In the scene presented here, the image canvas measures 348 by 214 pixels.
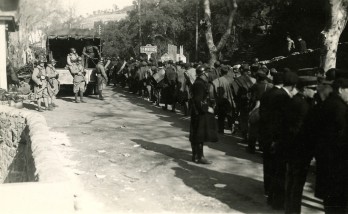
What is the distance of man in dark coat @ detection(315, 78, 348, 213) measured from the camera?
513 cm

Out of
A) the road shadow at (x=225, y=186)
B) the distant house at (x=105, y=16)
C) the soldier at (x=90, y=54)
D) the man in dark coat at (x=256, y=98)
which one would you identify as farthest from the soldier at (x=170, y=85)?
the distant house at (x=105, y=16)

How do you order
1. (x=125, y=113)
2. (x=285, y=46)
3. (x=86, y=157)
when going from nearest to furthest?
(x=86, y=157) → (x=125, y=113) → (x=285, y=46)

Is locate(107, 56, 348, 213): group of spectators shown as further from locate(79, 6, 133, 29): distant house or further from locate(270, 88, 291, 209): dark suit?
locate(79, 6, 133, 29): distant house

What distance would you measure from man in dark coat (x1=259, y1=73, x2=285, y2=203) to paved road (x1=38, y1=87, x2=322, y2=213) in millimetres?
371

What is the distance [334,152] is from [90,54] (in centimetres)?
1768

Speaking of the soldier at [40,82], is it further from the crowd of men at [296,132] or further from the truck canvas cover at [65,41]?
the crowd of men at [296,132]

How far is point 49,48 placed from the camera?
21375 mm

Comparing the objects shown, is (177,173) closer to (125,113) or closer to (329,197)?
(329,197)

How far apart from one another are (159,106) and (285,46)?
1455 centimetres

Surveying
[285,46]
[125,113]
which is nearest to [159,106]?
[125,113]

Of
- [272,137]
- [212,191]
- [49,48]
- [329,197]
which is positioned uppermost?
[49,48]

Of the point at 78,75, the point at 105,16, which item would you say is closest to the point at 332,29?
the point at 78,75

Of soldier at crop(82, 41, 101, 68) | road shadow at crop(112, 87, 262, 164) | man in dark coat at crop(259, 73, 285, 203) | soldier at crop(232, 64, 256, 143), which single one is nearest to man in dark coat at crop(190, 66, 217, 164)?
road shadow at crop(112, 87, 262, 164)

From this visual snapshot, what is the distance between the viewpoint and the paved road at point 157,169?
6.32 metres
